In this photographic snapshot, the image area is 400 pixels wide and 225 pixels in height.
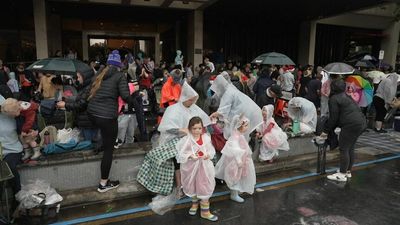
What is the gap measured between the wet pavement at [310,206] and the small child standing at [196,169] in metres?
0.26

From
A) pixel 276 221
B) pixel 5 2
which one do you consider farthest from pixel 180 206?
pixel 5 2

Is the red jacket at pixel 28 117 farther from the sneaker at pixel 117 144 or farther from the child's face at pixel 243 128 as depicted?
the child's face at pixel 243 128

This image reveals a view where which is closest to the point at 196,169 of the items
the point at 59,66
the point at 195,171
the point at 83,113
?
the point at 195,171

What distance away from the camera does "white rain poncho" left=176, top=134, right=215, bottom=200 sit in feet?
13.1

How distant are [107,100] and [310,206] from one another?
310 cm

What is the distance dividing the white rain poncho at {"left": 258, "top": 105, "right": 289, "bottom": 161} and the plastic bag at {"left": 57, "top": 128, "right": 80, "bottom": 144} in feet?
9.89

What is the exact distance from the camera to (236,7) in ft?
53.2

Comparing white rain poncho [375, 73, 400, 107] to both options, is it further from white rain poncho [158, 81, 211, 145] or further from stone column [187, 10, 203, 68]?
stone column [187, 10, 203, 68]

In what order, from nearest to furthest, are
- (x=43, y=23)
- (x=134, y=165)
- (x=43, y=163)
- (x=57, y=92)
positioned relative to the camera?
(x=43, y=163) < (x=134, y=165) < (x=57, y=92) < (x=43, y=23)

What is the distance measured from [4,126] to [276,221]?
11.4 feet

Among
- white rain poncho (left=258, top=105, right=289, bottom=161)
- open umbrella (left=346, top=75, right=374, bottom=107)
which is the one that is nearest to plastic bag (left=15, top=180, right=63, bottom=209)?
white rain poncho (left=258, top=105, right=289, bottom=161)

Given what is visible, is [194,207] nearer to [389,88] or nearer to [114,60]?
[114,60]

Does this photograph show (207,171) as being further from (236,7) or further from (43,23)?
(236,7)

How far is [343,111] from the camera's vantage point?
514 cm
